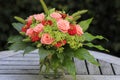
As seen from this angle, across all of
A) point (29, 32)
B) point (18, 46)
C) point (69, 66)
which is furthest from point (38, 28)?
point (69, 66)

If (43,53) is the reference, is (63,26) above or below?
above

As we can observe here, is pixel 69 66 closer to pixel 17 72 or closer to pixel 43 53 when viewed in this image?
pixel 43 53

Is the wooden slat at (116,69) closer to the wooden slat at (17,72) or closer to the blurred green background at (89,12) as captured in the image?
the wooden slat at (17,72)

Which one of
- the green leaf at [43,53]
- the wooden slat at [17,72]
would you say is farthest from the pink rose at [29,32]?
the wooden slat at [17,72]

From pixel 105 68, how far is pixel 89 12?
1.50 metres

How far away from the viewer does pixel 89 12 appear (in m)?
4.68

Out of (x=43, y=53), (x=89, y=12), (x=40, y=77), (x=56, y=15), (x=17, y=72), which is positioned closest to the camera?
(x=43, y=53)

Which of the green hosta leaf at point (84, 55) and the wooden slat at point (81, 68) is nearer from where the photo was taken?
the green hosta leaf at point (84, 55)

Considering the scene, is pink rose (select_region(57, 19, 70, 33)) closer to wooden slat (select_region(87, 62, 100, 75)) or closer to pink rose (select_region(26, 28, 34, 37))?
pink rose (select_region(26, 28, 34, 37))

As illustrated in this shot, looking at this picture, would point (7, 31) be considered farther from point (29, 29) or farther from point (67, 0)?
point (29, 29)

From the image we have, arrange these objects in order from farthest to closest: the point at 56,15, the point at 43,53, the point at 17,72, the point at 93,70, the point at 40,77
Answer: the point at 93,70
the point at 17,72
the point at 40,77
the point at 56,15
the point at 43,53

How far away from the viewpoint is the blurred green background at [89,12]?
4629 millimetres

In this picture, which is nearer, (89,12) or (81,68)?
(81,68)

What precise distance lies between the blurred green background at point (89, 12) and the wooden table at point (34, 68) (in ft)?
3.92
